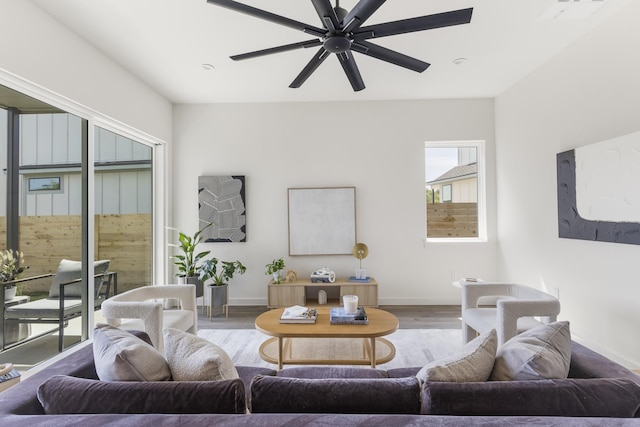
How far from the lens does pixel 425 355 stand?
108 inches

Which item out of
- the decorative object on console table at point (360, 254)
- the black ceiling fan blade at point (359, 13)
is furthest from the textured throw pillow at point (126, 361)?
the decorative object on console table at point (360, 254)

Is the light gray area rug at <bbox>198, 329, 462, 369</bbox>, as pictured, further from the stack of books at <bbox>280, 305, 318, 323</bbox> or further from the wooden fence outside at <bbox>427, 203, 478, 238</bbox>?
the wooden fence outside at <bbox>427, 203, 478, 238</bbox>

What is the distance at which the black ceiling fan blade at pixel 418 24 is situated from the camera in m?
1.63

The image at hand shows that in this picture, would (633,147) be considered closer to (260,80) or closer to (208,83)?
(260,80)

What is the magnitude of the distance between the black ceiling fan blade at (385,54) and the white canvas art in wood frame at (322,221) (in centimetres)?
224

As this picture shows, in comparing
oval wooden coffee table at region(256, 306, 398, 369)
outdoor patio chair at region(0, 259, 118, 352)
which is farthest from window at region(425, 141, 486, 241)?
outdoor patio chair at region(0, 259, 118, 352)

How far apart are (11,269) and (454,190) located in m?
4.76

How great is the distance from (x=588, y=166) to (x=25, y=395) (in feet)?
12.7

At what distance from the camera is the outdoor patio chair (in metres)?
2.34

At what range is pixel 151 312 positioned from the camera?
7.45 feet

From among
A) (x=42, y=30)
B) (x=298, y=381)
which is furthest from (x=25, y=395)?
(x=42, y=30)

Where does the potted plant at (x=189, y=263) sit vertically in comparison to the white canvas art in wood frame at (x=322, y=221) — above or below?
below

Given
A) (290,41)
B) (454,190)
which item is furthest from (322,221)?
(290,41)

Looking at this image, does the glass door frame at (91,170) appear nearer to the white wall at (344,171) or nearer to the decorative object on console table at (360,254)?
the white wall at (344,171)
